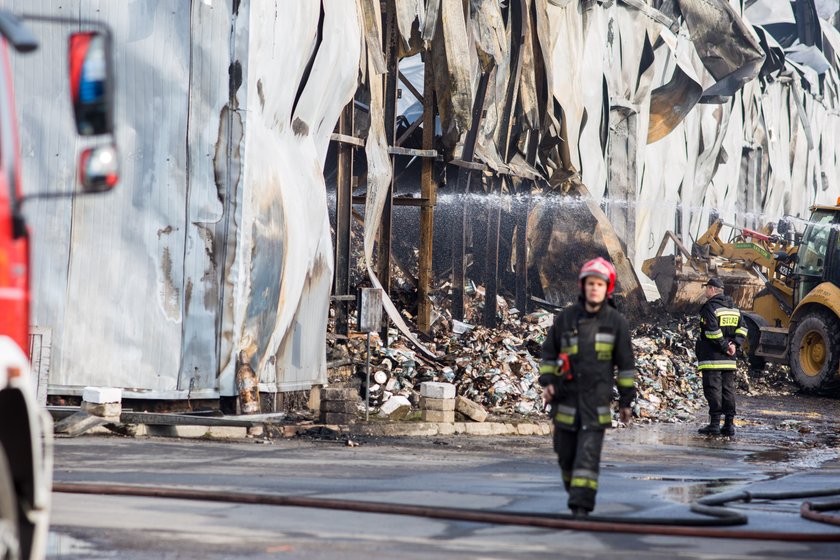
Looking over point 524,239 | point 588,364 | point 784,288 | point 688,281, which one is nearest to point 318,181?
point 588,364

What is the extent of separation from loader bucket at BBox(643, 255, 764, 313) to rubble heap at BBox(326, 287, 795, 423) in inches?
85.4

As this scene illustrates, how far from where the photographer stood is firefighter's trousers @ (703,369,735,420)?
14.6m

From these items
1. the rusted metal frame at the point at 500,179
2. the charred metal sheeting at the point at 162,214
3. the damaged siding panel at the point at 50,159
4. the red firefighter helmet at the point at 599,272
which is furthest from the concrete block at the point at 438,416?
the rusted metal frame at the point at 500,179

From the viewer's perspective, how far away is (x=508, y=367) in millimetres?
16484

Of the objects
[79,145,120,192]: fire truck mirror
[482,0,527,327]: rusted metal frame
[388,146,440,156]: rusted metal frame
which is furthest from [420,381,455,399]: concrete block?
[79,145,120,192]: fire truck mirror

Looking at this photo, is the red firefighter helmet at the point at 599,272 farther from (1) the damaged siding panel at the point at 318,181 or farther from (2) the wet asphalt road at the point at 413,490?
(1) the damaged siding panel at the point at 318,181

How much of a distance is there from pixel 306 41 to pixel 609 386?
24.1 feet

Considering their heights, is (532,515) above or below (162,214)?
below

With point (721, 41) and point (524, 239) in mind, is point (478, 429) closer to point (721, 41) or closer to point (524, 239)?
point (524, 239)

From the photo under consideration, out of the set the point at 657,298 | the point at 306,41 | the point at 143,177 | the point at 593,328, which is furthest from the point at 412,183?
the point at 593,328

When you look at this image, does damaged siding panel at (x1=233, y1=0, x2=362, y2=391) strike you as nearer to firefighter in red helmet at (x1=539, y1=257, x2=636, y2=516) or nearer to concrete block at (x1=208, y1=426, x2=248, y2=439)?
concrete block at (x1=208, y1=426, x2=248, y2=439)

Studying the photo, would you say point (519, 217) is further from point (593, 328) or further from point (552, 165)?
point (593, 328)

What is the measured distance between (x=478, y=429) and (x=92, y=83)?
10.1 meters

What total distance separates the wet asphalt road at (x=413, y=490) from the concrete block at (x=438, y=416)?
402 mm
